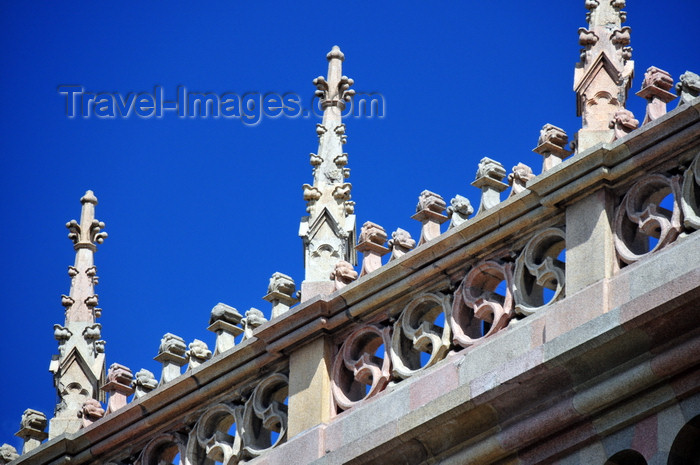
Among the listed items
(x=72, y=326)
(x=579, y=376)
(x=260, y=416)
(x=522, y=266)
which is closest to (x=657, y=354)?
(x=579, y=376)

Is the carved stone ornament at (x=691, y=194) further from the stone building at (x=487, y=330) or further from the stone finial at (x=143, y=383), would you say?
the stone finial at (x=143, y=383)

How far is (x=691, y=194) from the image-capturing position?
1764 centimetres

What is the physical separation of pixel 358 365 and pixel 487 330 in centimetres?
138

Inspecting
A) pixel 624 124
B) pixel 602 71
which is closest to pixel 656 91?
pixel 624 124

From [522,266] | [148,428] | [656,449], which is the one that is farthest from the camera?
[148,428]

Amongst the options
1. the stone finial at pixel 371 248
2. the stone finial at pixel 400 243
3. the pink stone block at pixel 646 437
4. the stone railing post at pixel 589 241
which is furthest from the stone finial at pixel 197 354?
the pink stone block at pixel 646 437

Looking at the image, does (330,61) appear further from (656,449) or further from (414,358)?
(656,449)

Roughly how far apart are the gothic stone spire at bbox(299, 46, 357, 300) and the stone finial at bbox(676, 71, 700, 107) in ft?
13.6

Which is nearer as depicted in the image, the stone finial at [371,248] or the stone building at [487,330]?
the stone building at [487,330]

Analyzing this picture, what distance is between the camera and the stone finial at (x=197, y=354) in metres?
21.3

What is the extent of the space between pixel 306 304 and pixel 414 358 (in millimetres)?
1340

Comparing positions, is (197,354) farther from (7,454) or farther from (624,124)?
(624,124)

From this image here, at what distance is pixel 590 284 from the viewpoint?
1783 cm

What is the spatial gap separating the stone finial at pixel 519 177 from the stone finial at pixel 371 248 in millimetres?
1560
